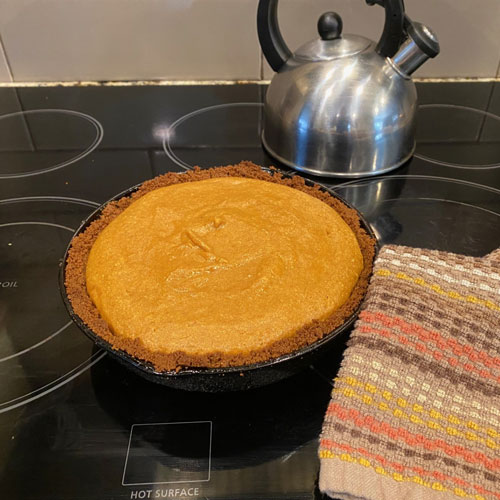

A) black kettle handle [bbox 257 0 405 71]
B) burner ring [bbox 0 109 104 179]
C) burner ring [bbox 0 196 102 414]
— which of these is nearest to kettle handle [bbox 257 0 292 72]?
black kettle handle [bbox 257 0 405 71]

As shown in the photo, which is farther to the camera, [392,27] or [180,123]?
[180,123]

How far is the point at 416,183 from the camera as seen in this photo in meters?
1.19

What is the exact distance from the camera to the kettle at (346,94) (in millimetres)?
1105

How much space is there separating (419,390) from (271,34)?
899 mm

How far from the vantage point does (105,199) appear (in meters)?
1.14

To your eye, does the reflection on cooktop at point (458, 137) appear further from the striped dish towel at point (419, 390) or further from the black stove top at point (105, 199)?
the striped dish towel at point (419, 390)

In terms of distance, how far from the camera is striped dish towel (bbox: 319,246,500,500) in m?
0.54

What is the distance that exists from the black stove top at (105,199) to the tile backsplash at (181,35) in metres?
0.06

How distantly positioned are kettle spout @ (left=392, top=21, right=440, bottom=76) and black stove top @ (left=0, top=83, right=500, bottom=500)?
243mm

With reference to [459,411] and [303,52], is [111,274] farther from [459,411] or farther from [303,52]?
[303,52]

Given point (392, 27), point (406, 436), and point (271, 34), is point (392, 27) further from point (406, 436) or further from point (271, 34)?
point (406, 436)

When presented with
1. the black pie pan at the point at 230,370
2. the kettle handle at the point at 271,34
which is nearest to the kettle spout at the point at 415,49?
the kettle handle at the point at 271,34

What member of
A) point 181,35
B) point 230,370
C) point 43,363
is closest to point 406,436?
point 230,370

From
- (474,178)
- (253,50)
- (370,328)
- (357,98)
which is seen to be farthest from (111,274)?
(253,50)
